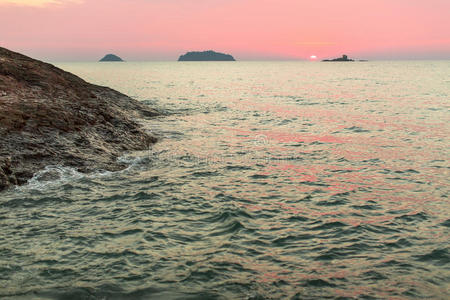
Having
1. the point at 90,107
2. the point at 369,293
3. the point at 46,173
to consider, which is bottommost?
the point at 369,293

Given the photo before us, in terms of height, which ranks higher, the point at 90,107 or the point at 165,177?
the point at 90,107

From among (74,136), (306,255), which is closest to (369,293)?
(306,255)

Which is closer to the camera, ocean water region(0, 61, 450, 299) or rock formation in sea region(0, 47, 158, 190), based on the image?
ocean water region(0, 61, 450, 299)

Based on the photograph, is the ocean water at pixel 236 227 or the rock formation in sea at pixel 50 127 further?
the rock formation in sea at pixel 50 127

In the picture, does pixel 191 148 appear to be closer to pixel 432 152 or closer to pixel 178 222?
pixel 178 222

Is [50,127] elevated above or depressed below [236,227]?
above

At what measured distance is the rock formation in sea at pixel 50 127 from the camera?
14.8m

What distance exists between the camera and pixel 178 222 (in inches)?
442

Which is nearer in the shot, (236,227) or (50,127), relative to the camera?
(236,227)

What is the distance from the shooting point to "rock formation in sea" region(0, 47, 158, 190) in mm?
14789

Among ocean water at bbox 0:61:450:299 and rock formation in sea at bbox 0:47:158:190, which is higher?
rock formation in sea at bbox 0:47:158:190

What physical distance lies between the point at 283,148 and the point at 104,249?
47.2 feet

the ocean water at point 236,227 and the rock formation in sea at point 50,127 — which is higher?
the rock formation in sea at point 50,127

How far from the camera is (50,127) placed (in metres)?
16.7
